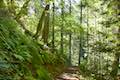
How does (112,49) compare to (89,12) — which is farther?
(89,12)

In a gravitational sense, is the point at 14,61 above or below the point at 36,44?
above

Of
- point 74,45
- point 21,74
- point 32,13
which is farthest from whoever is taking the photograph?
point 74,45

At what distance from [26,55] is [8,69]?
5.31 feet

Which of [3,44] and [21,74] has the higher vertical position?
[3,44]

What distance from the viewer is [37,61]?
7520 mm

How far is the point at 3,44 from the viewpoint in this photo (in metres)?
5.48

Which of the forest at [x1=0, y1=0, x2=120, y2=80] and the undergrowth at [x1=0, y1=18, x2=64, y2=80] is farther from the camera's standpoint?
the forest at [x1=0, y1=0, x2=120, y2=80]

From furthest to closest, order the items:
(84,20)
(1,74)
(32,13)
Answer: (84,20)
(32,13)
(1,74)

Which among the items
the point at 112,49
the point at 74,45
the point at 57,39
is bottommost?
the point at 74,45

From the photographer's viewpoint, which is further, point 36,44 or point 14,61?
point 36,44

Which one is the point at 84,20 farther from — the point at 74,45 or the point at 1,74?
the point at 1,74

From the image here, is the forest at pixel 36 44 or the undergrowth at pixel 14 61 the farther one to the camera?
the forest at pixel 36 44

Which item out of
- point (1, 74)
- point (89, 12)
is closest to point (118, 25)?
point (1, 74)

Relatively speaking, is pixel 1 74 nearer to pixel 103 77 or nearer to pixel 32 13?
pixel 103 77
